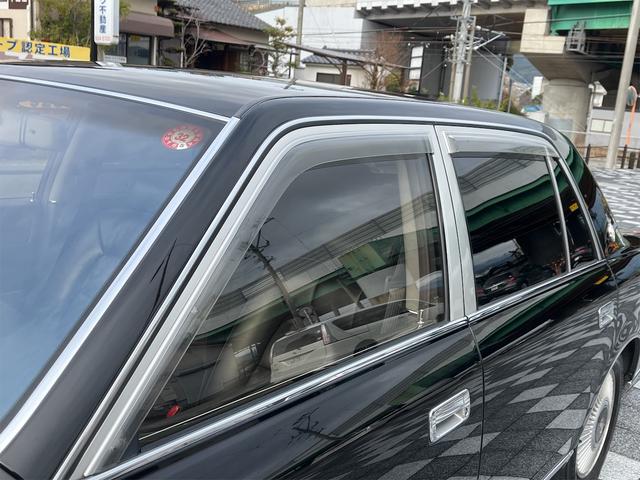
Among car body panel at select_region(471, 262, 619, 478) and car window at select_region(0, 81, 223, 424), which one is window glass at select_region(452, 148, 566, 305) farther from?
car window at select_region(0, 81, 223, 424)

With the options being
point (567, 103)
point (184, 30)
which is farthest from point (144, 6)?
point (567, 103)

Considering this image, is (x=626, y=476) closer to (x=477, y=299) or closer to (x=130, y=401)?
(x=477, y=299)

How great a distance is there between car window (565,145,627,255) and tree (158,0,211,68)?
76.3ft

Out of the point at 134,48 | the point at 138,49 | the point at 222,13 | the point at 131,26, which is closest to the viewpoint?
the point at 131,26

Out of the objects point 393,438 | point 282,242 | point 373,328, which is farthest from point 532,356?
point 282,242

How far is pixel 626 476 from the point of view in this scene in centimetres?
298

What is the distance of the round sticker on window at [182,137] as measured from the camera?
1276mm

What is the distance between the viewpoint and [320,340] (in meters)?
1.46

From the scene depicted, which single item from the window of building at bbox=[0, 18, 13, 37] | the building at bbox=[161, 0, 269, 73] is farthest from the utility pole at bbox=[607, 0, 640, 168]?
the window of building at bbox=[0, 18, 13, 37]

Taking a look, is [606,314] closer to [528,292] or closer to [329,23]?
[528,292]

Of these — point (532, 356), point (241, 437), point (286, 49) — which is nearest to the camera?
point (241, 437)

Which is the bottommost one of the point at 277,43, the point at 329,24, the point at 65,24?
the point at 65,24

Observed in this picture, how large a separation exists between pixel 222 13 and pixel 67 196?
93.2 feet

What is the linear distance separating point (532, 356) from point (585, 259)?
2.34 feet
